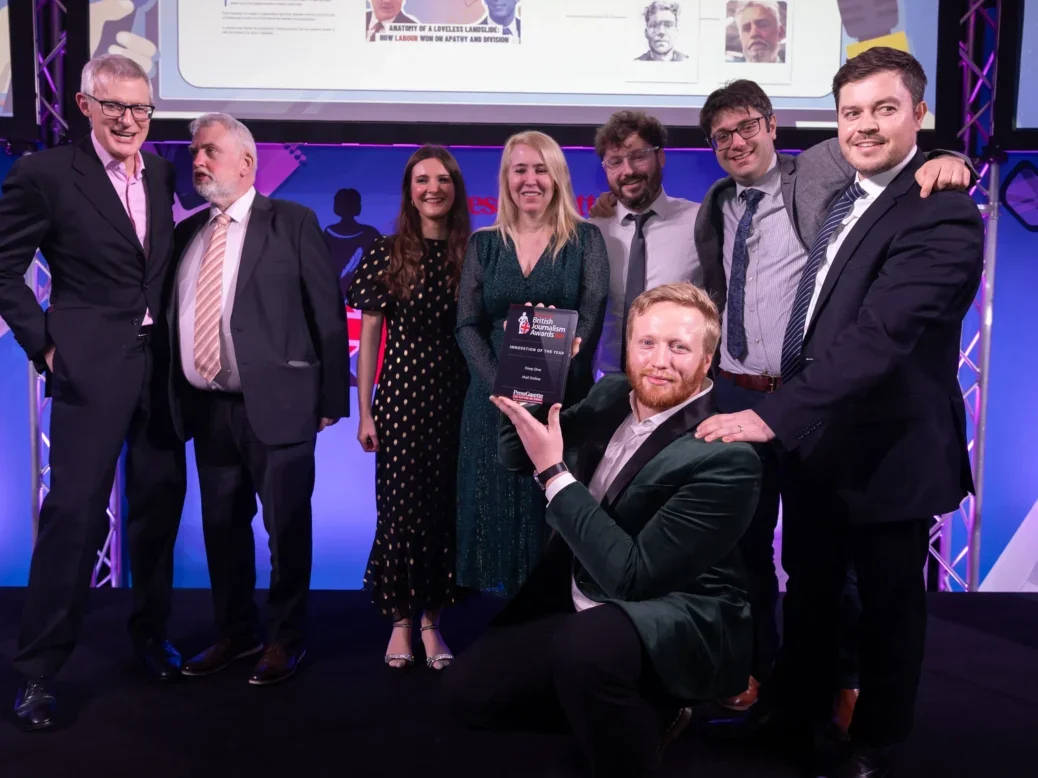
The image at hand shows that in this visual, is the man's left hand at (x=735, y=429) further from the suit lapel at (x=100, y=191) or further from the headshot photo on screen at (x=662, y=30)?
the headshot photo on screen at (x=662, y=30)

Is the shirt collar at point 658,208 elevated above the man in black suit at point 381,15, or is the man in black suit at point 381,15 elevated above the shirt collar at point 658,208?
the man in black suit at point 381,15

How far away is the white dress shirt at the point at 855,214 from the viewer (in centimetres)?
226

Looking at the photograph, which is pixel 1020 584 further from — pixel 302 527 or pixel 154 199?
pixel 154 199

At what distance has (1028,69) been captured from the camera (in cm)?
388

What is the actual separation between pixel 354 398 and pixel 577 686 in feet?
9.64

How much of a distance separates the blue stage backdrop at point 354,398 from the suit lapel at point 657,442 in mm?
2502

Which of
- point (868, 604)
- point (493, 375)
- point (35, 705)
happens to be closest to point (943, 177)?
point (868, 604)

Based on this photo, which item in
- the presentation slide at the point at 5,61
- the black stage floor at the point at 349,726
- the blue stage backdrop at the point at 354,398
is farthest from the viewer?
the blue stage backdrop at the point at 354,398

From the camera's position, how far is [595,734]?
1.93 meters

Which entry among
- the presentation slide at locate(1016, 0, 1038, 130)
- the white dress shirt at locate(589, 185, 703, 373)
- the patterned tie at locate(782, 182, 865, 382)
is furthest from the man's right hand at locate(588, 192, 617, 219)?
the presentation slide at locate(1016, 0, 1038, 130)

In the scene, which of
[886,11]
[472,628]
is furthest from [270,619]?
[886,11]

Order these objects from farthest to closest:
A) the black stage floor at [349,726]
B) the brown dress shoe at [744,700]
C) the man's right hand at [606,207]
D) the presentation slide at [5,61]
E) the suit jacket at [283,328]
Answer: the presentation slide at [5,61] < the man's right hand at [606,207] < the suit jacket at [283,328] < the brown dress shoe at [744,700] < the black stage floor at [349,726]

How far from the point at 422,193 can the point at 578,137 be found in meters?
1.16

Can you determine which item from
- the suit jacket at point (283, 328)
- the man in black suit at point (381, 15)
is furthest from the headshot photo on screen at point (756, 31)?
the suit jacket at point (283, 328)
